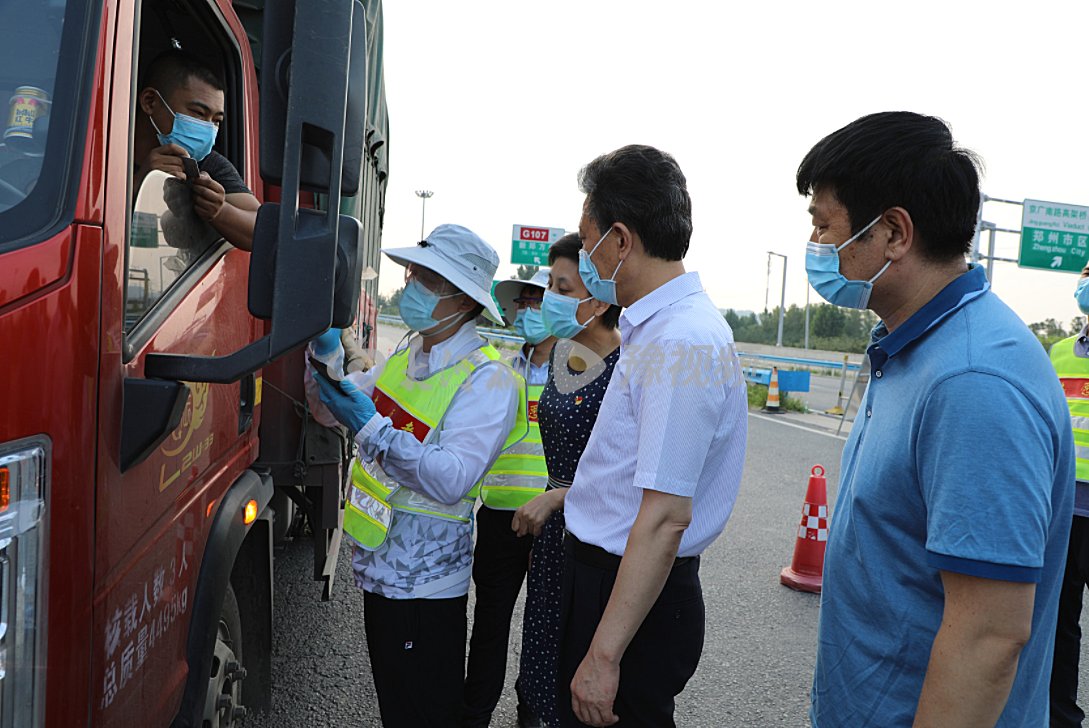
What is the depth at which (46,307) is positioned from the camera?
46.4 inches

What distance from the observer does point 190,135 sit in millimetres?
1996

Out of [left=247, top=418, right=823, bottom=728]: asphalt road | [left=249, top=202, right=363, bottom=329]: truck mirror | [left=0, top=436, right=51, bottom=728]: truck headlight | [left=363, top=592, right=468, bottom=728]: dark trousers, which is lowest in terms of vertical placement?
[left=247, top=418, right=823, bottom=728]: asphalt road

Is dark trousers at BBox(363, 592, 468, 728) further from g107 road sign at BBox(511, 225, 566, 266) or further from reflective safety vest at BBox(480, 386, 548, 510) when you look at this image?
g107 road sign at BBox(511, 225, 566, 266)

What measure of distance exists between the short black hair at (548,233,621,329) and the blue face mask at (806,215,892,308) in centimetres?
127

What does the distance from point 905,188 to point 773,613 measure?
403 centimetres

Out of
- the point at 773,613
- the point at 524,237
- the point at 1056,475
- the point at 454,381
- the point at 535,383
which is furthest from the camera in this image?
the point at 524,237

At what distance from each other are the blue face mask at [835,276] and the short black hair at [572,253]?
50.0 inches

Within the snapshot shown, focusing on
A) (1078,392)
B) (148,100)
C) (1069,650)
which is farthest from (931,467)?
(1078,392)

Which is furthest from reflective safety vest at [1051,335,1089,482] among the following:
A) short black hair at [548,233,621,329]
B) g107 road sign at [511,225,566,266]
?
g107 road sign at [511,225,566,266]

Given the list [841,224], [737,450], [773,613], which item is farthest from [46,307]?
[773,613]

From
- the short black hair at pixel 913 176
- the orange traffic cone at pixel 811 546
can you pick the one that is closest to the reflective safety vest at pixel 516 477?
the short black hair at pixel 913 176

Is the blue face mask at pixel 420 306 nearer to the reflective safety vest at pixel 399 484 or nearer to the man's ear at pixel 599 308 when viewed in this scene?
the reflective safety vest at pixel 399 484

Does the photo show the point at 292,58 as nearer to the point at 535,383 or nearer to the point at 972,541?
the point at 972,541

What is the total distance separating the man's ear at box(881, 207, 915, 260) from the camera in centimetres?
140
